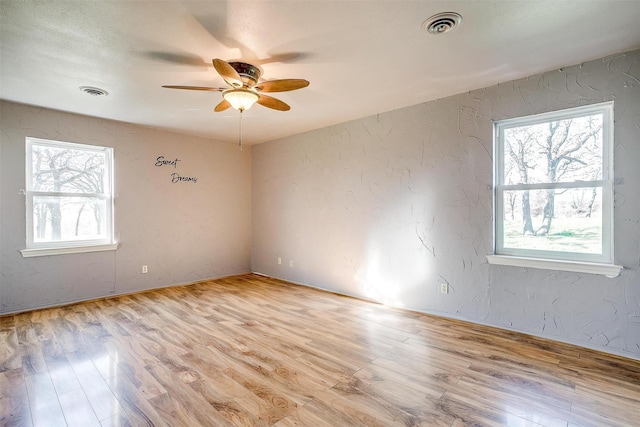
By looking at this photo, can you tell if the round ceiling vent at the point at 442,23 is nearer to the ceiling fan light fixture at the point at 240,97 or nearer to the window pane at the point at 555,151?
the ceiling fan light fixture at the point at 240,97

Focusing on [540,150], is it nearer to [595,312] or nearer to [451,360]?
[595,312]

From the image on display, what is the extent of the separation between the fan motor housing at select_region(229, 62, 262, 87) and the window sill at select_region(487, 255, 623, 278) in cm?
287

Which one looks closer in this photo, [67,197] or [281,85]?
[281,85]

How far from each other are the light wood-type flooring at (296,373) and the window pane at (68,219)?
3.29ft

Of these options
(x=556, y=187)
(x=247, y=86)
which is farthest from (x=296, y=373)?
(x=556, y=187)

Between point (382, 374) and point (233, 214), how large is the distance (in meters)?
4.22

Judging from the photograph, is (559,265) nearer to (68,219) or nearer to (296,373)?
(296,373)

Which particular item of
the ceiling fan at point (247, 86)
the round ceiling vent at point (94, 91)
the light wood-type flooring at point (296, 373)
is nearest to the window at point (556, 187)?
the light wood-type flooring at point (296, 373)

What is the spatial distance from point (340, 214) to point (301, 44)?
2.64m

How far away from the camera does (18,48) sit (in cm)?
236

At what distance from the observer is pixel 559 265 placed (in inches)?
110

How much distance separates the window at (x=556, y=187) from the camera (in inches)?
105

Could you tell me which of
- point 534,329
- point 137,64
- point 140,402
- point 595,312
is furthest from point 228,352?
point 595,312

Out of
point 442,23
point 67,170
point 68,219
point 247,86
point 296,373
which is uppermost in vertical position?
point 442,23
